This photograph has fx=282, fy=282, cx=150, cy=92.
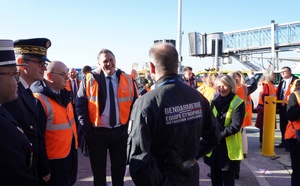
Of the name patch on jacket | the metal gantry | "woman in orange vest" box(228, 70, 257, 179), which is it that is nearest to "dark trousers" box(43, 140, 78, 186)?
the name patch on jacket

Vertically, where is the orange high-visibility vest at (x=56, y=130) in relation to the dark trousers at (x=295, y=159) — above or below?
above

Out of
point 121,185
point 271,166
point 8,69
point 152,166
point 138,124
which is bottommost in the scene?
point 271,166

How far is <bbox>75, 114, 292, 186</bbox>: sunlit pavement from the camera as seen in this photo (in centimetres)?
464

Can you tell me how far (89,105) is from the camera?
12.2 ft

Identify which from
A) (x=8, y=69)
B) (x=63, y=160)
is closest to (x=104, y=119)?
(x=63, y=160)

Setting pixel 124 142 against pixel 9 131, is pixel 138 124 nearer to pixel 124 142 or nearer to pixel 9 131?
pixel 9 131

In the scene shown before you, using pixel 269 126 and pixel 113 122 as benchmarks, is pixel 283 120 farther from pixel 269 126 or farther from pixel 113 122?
pixel 113 122

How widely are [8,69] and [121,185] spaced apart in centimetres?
270

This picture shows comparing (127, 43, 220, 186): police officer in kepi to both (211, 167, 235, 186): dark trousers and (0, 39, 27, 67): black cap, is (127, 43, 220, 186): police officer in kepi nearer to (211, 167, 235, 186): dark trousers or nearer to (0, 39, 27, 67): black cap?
(0, 39, 27, 67): black cap

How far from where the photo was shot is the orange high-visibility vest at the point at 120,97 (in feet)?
12.1

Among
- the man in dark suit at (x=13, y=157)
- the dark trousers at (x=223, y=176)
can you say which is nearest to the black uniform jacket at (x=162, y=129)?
the man in dark suit at (x=13, y=157)

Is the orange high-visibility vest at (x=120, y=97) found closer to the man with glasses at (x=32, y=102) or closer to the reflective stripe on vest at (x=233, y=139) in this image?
the man with glasses at (x=32, y=102)

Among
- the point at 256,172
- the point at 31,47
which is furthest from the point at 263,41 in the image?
the point at 31,47

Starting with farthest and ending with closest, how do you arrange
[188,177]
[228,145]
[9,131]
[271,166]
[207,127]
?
[271,166]
[228,145]
[207,127]
[188,177]
[9,131]
